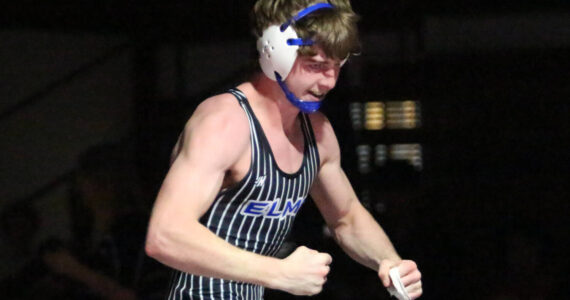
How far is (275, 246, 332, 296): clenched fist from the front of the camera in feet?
5.53

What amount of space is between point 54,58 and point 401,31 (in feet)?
3.60

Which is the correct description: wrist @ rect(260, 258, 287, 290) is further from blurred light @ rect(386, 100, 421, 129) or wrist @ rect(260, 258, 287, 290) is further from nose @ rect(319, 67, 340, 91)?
blurred light @ rect(386, 100, 421, 129)

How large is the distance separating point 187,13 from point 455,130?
0.91m

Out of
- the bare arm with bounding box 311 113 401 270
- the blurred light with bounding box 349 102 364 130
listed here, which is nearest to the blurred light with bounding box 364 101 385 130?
the blurred light with bounding box 349 102 364 130

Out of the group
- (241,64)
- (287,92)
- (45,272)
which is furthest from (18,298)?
(287,92)

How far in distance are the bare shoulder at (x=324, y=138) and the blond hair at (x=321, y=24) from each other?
0.69 feet

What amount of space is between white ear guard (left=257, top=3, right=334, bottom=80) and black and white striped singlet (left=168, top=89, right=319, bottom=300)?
9cm

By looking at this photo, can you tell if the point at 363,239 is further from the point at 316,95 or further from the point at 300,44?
the point at 300,44

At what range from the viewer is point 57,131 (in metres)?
3.22

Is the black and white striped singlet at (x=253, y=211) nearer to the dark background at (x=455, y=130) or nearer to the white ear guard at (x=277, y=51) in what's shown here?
the white ear guard at (x=277, y=51)

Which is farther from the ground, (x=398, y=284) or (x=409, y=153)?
(x=398, y=284)

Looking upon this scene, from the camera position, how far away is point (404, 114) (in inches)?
124

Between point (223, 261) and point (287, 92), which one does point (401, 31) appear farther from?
point (223, 261)

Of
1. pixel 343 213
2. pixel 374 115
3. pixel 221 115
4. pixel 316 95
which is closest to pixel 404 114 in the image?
pixel 374 115
